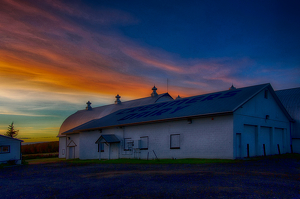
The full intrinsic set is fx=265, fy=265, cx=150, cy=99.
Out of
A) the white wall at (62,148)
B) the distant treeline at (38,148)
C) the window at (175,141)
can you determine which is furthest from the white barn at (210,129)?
the distant treeline at (38,148)

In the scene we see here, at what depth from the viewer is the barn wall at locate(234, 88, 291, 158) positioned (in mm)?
20156

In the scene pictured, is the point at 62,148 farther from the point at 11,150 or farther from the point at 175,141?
the point at 175,141

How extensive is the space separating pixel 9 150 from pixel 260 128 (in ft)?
84.2

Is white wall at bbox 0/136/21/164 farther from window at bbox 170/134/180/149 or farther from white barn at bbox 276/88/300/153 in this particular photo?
white barn at bbox 276/88/300/153

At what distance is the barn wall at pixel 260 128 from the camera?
66.1 feet

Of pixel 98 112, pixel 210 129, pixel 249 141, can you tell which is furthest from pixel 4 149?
pixel 249 141

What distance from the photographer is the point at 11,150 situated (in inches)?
1143

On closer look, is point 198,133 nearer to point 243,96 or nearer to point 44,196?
point 243,96

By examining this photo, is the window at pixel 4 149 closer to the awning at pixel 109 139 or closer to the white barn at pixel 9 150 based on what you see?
the white barn at pixel 9 150

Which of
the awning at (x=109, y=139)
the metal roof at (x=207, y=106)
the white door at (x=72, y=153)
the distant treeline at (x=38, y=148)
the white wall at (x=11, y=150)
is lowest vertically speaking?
the distant treeline at (x=38, y=148)

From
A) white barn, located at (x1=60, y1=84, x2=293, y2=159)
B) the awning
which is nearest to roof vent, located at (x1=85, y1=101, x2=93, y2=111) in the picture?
white barn, located at (x1=60, y1=84, x2=293, y2=159)

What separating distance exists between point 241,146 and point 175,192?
14.0 meters

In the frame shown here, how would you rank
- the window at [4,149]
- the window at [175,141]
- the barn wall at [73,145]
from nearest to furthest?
the window at [175,141], the window at [4,149], the barn wall at [73,145]

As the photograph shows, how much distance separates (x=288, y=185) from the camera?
8.63 metres
